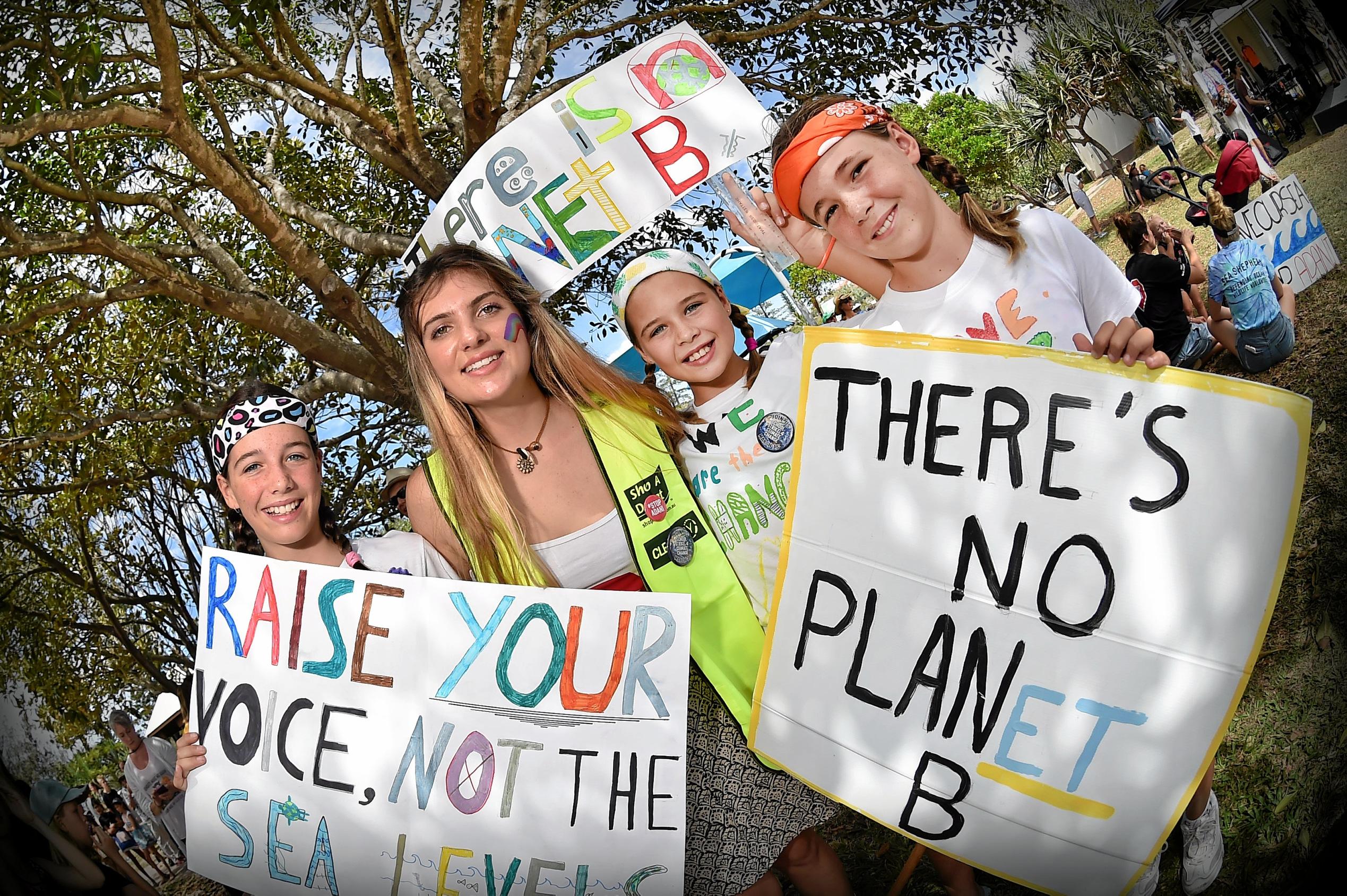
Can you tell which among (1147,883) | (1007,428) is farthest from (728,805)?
(1007,428)

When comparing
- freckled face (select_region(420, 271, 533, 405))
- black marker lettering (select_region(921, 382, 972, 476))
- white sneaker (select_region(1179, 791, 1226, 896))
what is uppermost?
freckled face (select_region(420, 271, 533, 405))

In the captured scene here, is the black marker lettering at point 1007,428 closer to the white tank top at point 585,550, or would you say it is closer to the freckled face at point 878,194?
the freckled face at point 878,194

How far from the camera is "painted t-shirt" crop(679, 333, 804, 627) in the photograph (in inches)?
95.3

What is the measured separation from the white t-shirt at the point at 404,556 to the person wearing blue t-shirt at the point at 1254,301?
2.05 m

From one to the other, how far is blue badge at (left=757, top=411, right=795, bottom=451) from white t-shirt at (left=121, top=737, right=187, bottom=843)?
2.02 metres

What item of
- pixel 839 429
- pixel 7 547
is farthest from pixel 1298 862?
pixel 7 547

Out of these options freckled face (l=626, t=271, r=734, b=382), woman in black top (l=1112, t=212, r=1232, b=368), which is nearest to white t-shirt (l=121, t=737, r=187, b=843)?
freckled face (l=626, t=271, r=734, b=382)

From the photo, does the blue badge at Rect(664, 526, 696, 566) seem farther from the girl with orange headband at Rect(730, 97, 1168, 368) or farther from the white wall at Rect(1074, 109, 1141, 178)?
the white wall at Rect(1074, 109, 1141, 178)

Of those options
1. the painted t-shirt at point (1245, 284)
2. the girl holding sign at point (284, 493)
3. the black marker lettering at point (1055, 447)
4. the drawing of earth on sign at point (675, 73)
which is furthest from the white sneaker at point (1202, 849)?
the drawing of earth on sign at point (675, 73)

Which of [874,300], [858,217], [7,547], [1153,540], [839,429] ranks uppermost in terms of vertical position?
[7,547]

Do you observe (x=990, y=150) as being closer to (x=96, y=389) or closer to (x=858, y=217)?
(x=858, y=217)

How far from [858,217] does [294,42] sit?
2.30m

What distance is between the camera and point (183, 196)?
3684 mm

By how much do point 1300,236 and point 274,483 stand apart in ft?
8.49
